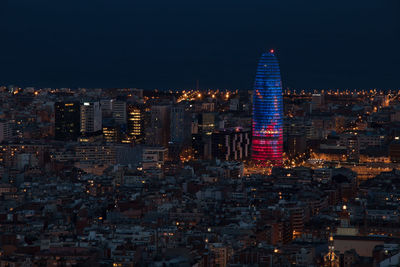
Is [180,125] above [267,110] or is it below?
below

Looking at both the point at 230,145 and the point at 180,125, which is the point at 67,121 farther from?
the point at 230,145

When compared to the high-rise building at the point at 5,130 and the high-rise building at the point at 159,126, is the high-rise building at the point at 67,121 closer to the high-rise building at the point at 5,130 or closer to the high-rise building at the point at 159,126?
the high-rise building at the point at 5,130

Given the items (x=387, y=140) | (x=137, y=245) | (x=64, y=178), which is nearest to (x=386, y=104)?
(x=387, y=140)

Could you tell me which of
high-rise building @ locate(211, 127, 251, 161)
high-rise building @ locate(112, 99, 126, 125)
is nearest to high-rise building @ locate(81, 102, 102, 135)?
high-rise building @ locate(112, 99, 126, 125)

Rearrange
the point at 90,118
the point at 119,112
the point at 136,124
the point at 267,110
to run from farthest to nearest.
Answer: the point at 119,112, the point at 136,124, the point at 90,118, the point at 267,110

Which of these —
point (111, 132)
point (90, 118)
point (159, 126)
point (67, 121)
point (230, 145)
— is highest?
point (90, 118)

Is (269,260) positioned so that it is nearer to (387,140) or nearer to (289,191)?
(289,191)

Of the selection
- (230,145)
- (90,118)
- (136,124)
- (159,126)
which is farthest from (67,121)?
(230,145)
